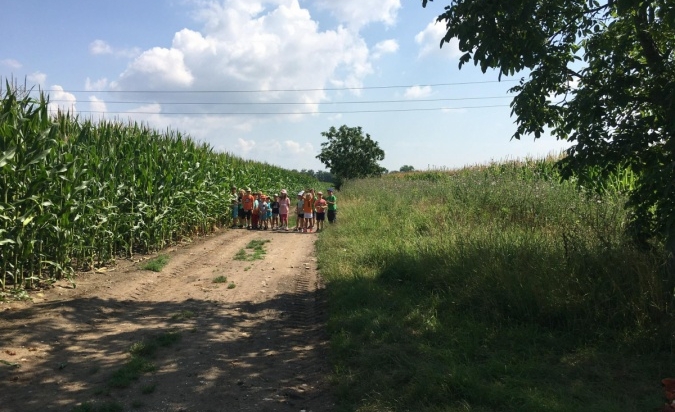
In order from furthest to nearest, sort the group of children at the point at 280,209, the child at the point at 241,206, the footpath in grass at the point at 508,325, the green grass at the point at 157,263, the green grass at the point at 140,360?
1. the child at the point at 241,206
2. the group of children at the point at 280,209
3. the green grass at the point at 157,263
4. the green grass at the point at 140,360
5. the footpath in grass at the point at 508,325

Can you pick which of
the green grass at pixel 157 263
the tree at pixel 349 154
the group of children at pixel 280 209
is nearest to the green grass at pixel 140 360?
the green grass at pixel 157 263

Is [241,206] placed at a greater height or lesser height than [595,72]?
lesser

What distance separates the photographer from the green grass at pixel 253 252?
11653 mm

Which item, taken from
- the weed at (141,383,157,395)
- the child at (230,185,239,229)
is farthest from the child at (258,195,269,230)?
the weed at (141,383,157,395)

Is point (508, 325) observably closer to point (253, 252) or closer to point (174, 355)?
point (174, 355)

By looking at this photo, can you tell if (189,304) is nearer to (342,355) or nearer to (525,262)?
(342,355)

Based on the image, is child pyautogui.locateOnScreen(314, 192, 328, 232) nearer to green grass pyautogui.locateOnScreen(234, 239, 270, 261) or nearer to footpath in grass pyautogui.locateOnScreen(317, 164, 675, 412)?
green grass pyautogui.locateOnScreen(234, 239, 270, 261)

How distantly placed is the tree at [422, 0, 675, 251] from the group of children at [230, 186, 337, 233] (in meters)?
12.0

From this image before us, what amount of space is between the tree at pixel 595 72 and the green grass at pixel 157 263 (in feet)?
23.4

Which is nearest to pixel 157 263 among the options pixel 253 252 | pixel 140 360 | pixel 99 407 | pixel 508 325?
pixel 253 252

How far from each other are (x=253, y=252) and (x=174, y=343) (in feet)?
22.8

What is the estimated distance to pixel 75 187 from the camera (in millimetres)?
7797

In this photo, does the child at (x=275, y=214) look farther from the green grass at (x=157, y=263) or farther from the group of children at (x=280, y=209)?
the green grass at (x=157, y=263)

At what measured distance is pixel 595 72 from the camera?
5.70m
